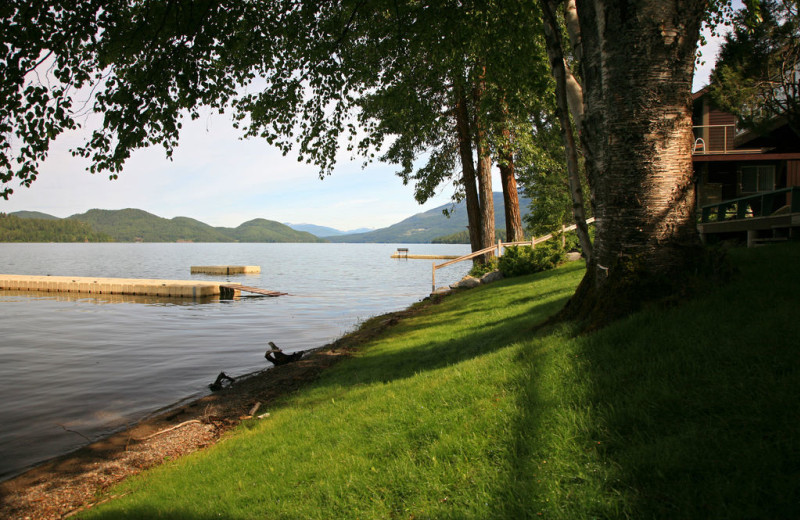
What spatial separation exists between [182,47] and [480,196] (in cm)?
1533

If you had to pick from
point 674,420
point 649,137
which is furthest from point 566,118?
point 674,420

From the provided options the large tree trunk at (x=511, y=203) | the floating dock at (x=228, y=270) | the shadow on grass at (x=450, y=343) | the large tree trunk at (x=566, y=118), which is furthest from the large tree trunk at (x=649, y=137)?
the floating dock at (x=228, y=270)

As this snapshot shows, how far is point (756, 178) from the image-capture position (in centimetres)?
2616

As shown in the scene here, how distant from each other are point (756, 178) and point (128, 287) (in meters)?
42.3

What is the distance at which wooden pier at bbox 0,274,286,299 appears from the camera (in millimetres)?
34281

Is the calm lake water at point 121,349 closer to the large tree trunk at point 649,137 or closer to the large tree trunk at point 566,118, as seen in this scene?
the large tree trunk at point 566,118

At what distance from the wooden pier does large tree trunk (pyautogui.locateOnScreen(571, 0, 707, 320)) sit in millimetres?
31660

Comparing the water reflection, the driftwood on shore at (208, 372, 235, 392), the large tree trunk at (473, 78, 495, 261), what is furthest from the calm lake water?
the large tree trunk at (473, 78, 495, 261)

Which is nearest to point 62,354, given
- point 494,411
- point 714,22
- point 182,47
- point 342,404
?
point 182,47

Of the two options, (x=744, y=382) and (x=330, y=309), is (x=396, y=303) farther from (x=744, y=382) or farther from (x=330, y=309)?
(x=744, y=382)

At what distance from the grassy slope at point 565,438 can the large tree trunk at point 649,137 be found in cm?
67

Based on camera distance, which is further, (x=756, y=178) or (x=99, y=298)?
(x=99, y=298)

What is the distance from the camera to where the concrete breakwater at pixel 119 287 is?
112 ft

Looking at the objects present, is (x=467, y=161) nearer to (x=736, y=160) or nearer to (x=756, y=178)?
(x=736, y=160)
